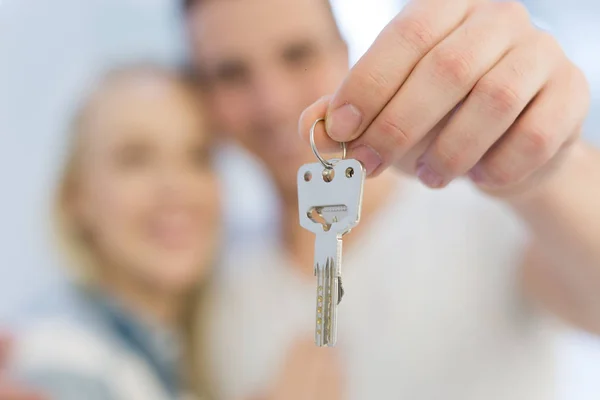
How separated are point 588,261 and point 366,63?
34 centimetres

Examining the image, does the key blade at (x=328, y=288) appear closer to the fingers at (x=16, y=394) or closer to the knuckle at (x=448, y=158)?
the knuckle at (x=448, y=158)

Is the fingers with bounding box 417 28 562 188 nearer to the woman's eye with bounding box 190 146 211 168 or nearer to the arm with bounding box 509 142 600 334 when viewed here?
the arm with bounding box 509 142 600 334

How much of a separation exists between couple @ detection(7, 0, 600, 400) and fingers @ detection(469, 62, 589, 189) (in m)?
0.06

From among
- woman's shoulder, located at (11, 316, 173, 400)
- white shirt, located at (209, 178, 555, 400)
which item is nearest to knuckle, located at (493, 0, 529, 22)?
white shirt, located at (209, 178, 555, 400)

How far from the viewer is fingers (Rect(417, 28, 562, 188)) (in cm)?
34

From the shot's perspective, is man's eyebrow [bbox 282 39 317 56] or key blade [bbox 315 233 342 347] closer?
key blade [bbox 315 233 342 347]

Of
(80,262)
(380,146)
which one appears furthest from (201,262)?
(380,146)

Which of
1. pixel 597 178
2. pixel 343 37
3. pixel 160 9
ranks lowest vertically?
pixel 597 178

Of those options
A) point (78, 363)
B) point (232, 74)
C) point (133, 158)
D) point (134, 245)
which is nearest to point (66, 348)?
point (78, 363)

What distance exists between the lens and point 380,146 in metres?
0.34

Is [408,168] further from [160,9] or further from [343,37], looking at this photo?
[160,9]

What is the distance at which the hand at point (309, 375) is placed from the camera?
761mm

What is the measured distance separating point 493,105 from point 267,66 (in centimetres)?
48

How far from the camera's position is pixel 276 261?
85 centimetres
